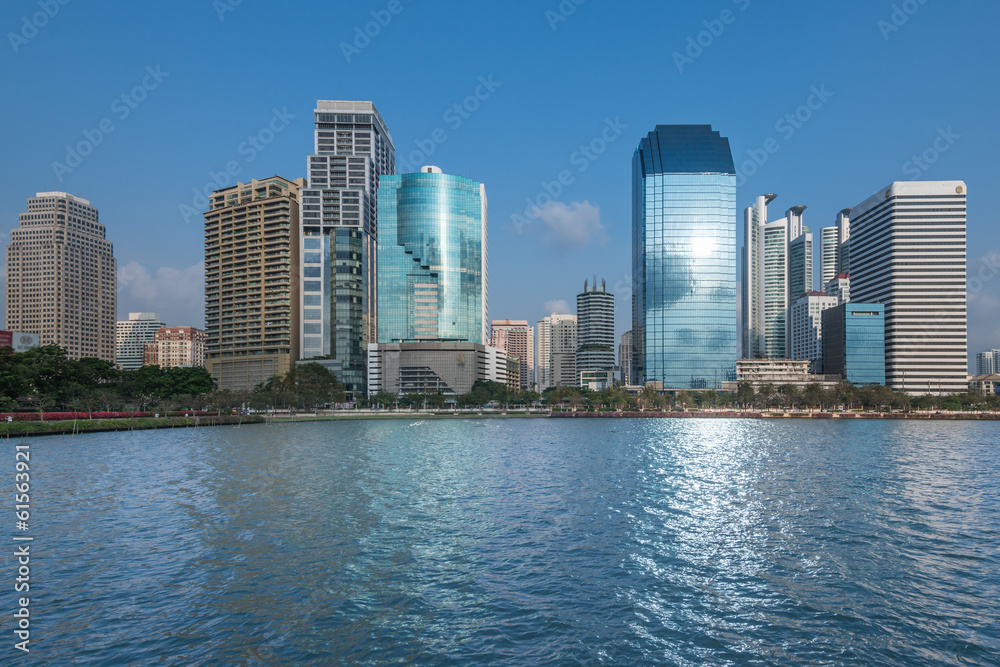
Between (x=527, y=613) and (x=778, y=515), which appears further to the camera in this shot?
(x=778, y=515)

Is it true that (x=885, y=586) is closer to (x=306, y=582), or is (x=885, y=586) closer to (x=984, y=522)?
(x=984, y=522)

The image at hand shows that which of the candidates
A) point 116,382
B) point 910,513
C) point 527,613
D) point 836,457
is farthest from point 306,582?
point 116,382

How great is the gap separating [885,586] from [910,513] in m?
18.9

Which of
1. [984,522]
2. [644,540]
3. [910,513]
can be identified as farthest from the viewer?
[910,513]

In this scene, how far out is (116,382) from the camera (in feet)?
532

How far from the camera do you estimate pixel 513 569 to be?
2727 centimetres

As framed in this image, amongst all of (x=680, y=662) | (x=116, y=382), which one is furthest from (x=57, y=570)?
(x=116, y=382)

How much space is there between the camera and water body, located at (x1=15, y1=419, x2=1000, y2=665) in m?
19.7

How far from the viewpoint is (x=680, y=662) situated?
18625 millimetres

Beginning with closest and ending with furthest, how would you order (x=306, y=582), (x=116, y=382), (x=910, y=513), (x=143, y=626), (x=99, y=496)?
(x=143, y=626), (x=306, y=582), (x=910, y=513), (x=99, y=496), (x=116, y=382)

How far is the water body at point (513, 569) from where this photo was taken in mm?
19703

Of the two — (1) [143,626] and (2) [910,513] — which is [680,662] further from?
(2) [910,513]

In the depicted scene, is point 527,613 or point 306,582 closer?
point 527,613

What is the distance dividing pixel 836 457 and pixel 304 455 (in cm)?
6894
